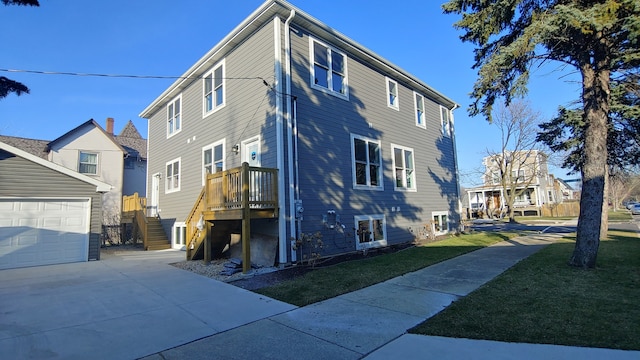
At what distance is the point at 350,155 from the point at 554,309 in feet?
23.5

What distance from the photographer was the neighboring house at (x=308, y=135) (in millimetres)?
9062


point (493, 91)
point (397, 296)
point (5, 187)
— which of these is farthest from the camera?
point (5, 187)

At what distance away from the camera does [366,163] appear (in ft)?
37.7

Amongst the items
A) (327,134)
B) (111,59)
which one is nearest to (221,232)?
(327,134)

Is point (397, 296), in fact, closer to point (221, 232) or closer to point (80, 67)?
point (221, 232)

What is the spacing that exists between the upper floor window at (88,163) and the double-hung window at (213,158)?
1125 centimetres

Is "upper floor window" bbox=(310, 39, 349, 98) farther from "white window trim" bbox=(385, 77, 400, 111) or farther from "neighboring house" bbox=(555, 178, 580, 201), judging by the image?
"neighboring house" bbox=(555, 178, 580, 201)

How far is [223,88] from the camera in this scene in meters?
11.4


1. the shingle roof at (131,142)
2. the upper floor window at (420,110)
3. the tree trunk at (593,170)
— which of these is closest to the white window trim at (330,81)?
the upper floor window at (420,110)

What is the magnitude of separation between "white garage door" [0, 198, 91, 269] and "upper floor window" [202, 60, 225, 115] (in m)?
5.42

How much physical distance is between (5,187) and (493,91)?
572 inches

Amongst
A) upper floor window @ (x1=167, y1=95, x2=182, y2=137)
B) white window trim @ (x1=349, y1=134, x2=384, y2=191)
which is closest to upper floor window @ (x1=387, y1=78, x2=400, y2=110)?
white window trim @ (x1=349, y1=134, x2=384, y2=191)

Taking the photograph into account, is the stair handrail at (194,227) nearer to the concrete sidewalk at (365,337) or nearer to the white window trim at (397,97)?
the concrete sidewalk at (365,337)

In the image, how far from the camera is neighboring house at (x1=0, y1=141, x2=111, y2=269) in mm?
9727
